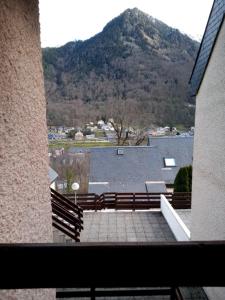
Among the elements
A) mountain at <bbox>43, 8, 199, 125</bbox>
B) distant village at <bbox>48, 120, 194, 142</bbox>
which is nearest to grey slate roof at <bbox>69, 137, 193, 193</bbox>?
mountain at <bbox>43, 8, 199, 125</bbox>

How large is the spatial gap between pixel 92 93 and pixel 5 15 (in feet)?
48.0

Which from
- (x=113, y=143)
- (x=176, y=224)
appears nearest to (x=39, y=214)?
(x=176, y=224)

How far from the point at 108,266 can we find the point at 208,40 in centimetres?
417

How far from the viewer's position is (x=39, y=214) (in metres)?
1.45

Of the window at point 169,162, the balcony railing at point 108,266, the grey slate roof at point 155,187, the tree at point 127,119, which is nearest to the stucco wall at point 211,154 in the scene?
the balcony railing at point 108,266

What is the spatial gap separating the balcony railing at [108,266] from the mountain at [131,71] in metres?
10.9

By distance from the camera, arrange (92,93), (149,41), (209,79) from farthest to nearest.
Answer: (149,41), (92,93), (209,79)

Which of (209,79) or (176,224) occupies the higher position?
(209,79)

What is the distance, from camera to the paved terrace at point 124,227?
17.3ft

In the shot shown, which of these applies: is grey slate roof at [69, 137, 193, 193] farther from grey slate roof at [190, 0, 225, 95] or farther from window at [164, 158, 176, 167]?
grey slate roof at [190, 0, 225, 95]

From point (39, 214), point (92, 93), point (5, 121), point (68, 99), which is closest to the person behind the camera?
point (5, 121)

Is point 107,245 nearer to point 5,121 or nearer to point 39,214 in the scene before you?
point 5,121

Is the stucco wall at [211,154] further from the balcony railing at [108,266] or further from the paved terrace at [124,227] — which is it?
the balcony railing at [108,266]

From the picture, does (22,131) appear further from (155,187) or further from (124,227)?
(155,187)
